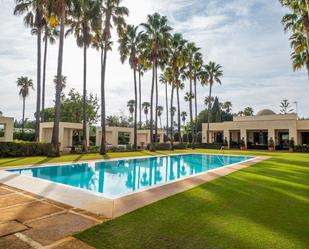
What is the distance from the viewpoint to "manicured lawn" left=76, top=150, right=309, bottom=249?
10.8ft

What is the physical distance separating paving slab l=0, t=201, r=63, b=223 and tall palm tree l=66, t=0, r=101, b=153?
16.2 meters

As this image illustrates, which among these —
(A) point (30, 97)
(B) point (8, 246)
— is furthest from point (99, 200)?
(A) point (30, 97)

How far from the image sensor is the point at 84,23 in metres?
20.8

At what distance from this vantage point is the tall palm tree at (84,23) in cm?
1856

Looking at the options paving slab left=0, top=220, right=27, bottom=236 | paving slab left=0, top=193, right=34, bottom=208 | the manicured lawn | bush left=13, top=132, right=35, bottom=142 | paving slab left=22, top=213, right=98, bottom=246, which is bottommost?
the manicured lawn

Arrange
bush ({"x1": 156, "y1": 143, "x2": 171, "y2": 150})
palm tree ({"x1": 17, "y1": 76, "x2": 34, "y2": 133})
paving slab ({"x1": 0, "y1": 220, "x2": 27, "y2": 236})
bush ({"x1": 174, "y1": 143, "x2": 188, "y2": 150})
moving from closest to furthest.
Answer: paving slab ({"x1": 0, "y1": 220, "x2": 27, "y2": 236}) < bush ({"x1": 156, "y1": 143, "x2": 171, "y2": 150}) < bush ({"x1": 174, "y1": 143, "x2": 188, "y2": 150}) < palm tree ({"x1": 17, "y1": 76, "x2": 34, "y2": 133})

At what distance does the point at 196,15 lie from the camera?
12.9 metres

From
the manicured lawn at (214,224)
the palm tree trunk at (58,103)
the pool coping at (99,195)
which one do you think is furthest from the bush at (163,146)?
the manicured lawn at (214,224)

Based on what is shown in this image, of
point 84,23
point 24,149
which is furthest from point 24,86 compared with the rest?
point 24,149

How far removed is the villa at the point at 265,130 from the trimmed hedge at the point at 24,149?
88.7 ft

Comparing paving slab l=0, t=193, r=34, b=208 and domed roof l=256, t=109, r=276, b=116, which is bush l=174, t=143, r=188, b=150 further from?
paving slab l=0, t=193, r=34, b=208

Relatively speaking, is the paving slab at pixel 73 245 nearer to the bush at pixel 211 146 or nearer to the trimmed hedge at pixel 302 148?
the trimmed hedge at pixel 302 148

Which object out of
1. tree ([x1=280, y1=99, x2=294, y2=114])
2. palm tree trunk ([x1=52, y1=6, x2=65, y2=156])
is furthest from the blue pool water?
tree ([x1=280, y1=99, x2=294, y2=114])

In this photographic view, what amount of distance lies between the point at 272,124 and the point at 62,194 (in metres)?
31.2
